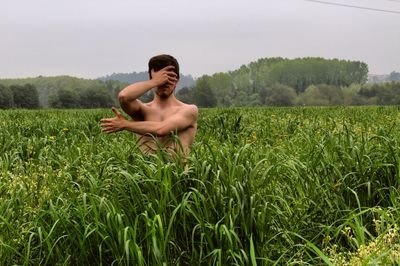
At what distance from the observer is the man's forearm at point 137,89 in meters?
3.64

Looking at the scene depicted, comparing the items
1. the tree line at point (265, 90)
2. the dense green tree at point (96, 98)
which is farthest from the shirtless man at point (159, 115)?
the dense green tree at point (96, 98)

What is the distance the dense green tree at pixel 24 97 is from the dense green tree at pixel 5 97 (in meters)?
3.44

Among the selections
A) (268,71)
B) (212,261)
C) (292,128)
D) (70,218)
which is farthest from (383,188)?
(268,71)

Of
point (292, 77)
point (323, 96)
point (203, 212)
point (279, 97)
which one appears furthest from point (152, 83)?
point (292, 77)

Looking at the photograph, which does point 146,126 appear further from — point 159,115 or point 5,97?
point 5,97

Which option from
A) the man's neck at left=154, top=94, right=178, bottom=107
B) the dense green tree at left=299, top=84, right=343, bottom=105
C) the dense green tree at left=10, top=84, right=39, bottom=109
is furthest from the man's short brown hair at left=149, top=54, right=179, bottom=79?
the dense green tree at left=299, top=84, right=343, bottom=105

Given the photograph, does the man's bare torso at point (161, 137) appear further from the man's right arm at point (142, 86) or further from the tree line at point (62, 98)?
the tree line at point (62, 98)

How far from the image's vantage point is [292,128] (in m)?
10.7

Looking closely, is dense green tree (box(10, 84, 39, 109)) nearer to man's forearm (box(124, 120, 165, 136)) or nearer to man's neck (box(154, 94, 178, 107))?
man's neck (box(154, 94, 178, 107))

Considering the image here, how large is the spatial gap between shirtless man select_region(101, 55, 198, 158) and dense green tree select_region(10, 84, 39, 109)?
90.2 meters

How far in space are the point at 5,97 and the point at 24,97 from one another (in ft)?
24.5

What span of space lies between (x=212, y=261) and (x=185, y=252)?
0.54ft

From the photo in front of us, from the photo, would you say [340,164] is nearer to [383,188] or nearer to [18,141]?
[383,188]

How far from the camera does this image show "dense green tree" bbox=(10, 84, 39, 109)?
90.2 metres
